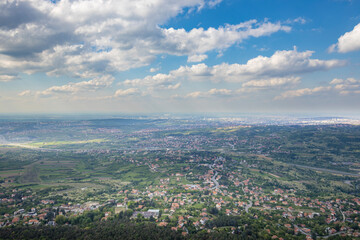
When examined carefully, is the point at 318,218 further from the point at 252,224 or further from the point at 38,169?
the point at 38,169

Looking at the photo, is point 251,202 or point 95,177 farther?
point 95,177

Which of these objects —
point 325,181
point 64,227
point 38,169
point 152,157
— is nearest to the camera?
point 64,227

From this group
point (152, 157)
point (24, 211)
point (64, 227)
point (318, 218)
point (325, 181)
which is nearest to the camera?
point (64, 227)

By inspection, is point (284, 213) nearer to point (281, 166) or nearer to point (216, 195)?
point (216, 195)

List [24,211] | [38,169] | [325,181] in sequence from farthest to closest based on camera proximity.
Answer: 1. [38,169]
2. [325,181]
3. [24,211]

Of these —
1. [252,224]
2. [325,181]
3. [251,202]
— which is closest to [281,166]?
[325,181]

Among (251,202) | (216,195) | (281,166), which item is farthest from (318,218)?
(281,166)

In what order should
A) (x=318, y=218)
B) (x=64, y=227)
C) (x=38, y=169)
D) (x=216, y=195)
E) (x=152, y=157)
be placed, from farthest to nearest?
(x=152, y=157) < (x=38, y=169) < (x=216, y=195) < (x=318, y=218) < (x=64, y=227)

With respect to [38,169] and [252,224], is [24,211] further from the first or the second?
[252,224]

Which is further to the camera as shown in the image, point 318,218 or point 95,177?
point 95,177
